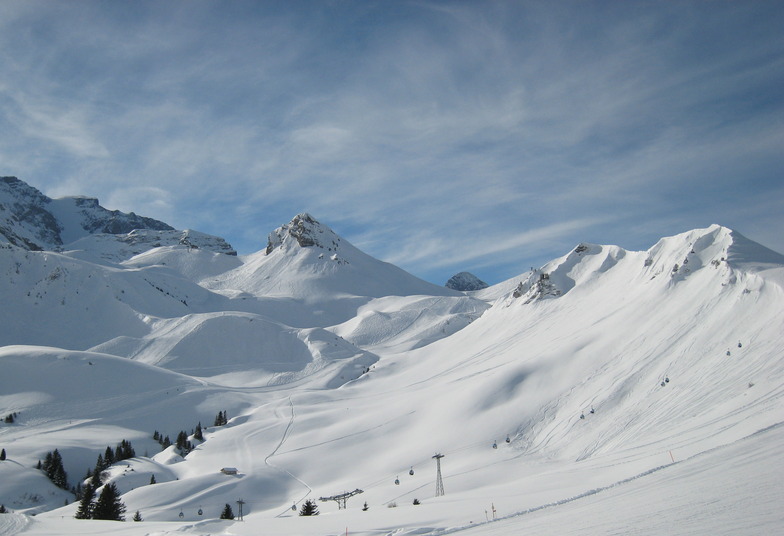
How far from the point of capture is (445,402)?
214 feet

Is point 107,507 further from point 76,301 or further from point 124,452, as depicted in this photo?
point 76,301

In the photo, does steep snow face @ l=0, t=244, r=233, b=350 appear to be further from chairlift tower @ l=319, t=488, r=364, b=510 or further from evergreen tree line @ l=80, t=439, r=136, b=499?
chairlift tower @ l=319, t=488, r=364, b=510

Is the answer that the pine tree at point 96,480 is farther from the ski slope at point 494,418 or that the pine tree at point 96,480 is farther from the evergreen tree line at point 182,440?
the evergreen tree line at point 182,440

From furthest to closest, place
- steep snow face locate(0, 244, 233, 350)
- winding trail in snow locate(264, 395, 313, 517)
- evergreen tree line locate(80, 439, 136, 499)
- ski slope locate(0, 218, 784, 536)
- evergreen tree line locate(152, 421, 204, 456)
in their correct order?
steep snow face locate(0, 244, 233, 350), evergreen tree line locate(152, 421, 204, 456), evergreen tree line locate(80, 439, 136, 499), winding trail in snow locate(264, 395, 313, 517), ski slope locate(0, 218, 784, 536)

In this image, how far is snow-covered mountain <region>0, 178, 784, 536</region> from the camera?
2531cm

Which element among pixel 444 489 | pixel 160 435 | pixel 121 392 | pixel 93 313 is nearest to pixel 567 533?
pixel 444 489

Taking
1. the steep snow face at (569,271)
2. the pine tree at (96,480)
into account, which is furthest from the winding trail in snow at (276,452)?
the steep snow face at (569,271)

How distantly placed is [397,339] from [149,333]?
60630mm

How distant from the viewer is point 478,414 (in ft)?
192

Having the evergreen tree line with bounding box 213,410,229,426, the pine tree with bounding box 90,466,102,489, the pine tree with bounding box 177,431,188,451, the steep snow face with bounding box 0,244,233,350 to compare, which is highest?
the steep snow face with bounding box 0,244,233,350

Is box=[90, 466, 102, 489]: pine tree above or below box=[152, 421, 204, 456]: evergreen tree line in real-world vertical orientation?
below

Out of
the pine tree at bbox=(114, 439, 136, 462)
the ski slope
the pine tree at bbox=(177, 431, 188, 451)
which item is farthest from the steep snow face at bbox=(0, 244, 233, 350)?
the pine tree at bbox=(177, 431, 188, 451)

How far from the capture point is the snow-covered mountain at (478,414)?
2531 cm

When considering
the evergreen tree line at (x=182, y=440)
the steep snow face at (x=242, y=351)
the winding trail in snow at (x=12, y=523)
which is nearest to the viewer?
the winding trail in snow at (x=12, y=523)
